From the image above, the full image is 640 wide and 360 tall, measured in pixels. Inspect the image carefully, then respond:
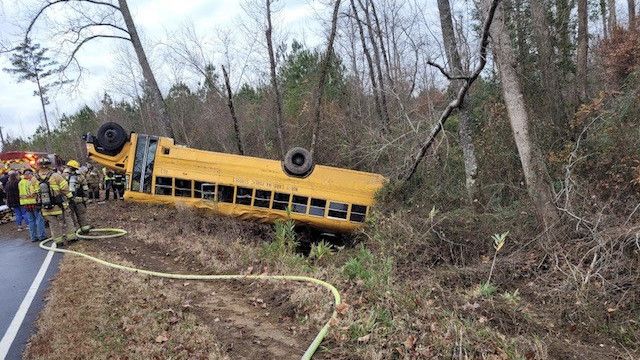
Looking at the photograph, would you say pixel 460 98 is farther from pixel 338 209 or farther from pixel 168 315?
pixel 168 315

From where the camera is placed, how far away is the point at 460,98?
29.9 feet

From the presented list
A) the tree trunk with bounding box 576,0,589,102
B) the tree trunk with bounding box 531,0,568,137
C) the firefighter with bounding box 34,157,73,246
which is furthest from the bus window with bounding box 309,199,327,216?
the tree trunk with bounding box 576,0,589,102

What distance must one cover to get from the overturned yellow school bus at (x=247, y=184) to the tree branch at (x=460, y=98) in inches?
71.9

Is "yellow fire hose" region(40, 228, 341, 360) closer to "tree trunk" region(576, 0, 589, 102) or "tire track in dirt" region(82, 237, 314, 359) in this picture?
"tire track in dirt" region(82, 237, 314, 359)

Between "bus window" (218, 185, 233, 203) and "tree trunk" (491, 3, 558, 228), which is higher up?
"tree trunk" (491, 3, 558, 228)

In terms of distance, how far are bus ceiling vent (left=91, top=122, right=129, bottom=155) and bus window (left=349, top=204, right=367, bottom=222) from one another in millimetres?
6561

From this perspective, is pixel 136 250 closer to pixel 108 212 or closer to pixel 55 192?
pixel 55 192

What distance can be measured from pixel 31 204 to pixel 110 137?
2.91 meters

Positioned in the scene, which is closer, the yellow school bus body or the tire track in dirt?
the tire track in dirt

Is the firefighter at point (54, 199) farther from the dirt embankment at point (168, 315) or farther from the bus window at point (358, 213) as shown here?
the bus window at point (358, 213)

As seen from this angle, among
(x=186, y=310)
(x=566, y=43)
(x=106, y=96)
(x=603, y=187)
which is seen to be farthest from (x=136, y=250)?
(x=106, y=96)

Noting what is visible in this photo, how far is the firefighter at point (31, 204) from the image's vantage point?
35.8ft

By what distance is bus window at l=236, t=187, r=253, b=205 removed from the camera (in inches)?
504

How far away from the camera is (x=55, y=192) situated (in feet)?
33.4
